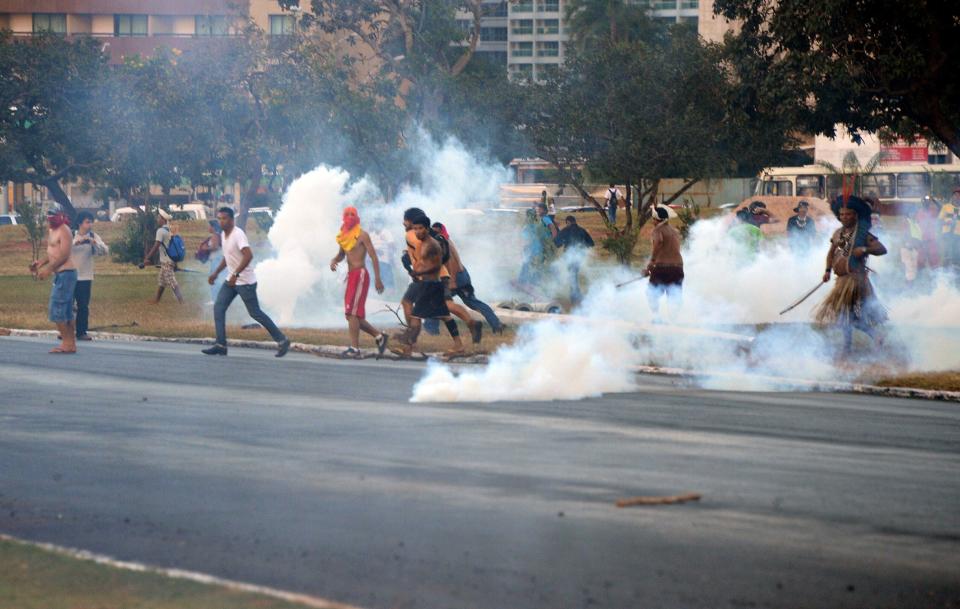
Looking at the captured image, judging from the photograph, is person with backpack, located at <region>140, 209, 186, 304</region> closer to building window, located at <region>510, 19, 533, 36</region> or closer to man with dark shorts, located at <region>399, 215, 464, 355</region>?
man with dark shorts, located at <region>399, 215, 464, 355</region>

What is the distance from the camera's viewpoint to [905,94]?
2942 cm

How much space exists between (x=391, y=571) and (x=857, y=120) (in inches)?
1046

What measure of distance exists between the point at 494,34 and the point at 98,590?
439 feet

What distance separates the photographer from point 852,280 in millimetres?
17094

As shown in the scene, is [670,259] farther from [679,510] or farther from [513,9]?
[513,9]

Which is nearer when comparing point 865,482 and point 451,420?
point 865,482

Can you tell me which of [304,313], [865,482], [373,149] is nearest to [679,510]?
[865,482]

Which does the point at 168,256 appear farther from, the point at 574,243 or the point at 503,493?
the point at 503,493

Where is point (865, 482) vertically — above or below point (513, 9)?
below

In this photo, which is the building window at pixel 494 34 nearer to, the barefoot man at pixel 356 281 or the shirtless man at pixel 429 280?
Result: the barefoot man at pixel 356 281

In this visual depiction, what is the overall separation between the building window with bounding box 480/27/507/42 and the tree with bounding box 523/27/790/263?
83559 millimetres

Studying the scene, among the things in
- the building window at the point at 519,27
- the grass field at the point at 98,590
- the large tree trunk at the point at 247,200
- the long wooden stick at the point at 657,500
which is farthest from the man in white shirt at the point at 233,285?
the building window at the point at 519,27

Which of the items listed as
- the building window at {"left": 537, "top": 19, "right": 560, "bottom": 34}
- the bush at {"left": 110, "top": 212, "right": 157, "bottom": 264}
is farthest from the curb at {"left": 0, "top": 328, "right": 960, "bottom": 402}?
the building window at {"left": 537, "top": 19, "right": 560, "bottom": 34}

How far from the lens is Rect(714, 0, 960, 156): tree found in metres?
27.8
